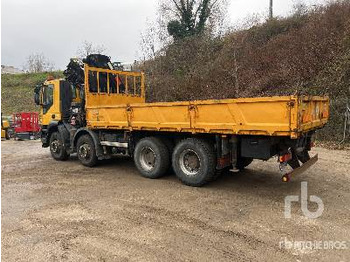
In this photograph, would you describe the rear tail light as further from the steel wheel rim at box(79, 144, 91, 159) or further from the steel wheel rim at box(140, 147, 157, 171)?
the steel wheel rim at box(79, 144, 91, 159)

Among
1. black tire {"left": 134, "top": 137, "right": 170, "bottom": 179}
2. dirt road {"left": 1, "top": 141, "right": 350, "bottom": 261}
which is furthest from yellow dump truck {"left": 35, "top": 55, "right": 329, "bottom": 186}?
dirt road {"left": 1, "top": 141, "right": 350, "bottom": 261}

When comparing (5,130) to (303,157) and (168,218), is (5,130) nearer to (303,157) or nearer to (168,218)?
(168,218)

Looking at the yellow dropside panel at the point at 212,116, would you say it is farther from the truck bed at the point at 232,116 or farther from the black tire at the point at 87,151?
the black tire at the point at 87,151

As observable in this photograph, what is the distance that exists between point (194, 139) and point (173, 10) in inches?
971

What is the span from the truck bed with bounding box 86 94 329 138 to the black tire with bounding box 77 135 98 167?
3.98ft

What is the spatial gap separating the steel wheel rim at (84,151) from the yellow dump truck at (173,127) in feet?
0.09

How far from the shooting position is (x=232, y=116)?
6.14 meters

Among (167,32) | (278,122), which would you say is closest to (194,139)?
(278,122)

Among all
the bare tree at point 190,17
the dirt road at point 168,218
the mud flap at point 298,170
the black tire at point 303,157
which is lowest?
the dirt road at point 168,218

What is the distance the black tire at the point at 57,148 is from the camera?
10.4 metres

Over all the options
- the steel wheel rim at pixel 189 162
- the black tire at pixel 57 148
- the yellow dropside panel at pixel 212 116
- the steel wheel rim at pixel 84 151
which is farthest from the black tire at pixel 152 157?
the black tire at pixel 57 148

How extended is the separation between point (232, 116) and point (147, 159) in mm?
2685

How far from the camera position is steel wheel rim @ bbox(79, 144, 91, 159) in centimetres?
934

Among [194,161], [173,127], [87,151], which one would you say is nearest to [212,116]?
[173,127]
